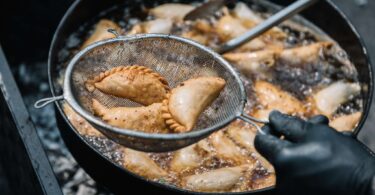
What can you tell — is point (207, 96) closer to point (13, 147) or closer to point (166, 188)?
point (166, 188)

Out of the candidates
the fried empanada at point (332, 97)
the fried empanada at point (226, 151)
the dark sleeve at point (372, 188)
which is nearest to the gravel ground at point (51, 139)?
the fried empanada at point (226, 151)

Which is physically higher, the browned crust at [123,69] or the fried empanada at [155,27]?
the browned crust at [123,69]

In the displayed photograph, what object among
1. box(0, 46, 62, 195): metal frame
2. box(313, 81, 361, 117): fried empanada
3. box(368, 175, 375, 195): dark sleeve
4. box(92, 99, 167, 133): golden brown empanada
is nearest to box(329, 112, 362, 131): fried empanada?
box(313, 81, 361, 117): fried empanada

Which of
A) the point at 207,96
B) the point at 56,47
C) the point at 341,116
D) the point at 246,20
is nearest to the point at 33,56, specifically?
the point at 56,47

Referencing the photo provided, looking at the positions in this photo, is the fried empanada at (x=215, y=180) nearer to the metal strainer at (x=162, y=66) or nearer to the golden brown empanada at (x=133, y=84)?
the metal strainer at (x=162, y=66)

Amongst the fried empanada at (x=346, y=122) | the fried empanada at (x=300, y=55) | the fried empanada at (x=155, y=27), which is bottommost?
the fried empanada at (x=346, y=122)

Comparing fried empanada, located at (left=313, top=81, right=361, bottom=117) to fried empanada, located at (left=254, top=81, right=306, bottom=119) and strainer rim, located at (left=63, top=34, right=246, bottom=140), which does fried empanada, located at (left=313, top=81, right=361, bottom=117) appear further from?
strainer rim, located at (left=63, top=34, right=246, bottom=140)
